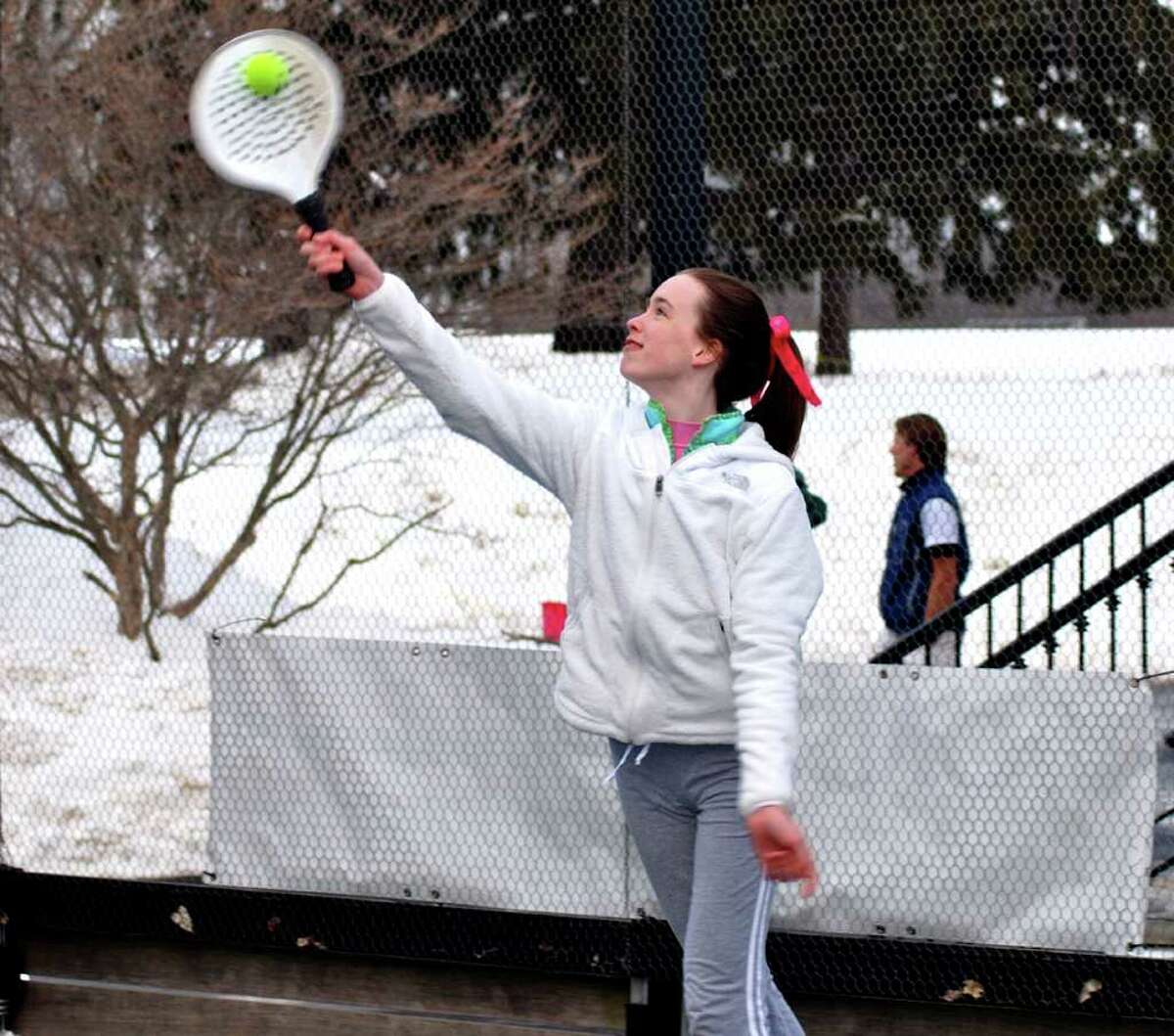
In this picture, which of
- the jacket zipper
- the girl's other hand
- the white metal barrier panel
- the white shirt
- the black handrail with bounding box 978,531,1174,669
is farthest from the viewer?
the white shirt

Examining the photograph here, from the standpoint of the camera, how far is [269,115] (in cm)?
318

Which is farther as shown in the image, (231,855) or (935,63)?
(231,855)

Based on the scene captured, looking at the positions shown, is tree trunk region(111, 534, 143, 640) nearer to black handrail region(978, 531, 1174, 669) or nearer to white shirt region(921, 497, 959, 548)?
white shirt region(921, 497, 959, 548)

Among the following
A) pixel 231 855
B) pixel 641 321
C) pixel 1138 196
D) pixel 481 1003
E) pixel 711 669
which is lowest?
pixel 481 1003

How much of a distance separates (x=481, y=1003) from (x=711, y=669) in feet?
6.22

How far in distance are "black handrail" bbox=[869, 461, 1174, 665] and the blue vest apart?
11 centimetres

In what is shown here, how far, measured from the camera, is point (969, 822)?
14.5 ft

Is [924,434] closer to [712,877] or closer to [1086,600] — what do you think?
[1086,600]

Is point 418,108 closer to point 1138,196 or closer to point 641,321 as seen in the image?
point 1138,196

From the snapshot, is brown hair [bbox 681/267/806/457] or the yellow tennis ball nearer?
the yellow tennis ball

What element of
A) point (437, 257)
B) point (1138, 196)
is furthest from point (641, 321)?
point (437, 257)

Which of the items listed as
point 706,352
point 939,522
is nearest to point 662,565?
point 706,352

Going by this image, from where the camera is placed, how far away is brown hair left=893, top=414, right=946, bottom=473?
495cm

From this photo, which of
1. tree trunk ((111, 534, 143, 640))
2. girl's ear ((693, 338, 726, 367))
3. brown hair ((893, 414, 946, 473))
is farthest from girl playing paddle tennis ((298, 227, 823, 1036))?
tree trunk ((111, 534, 143, 640))
